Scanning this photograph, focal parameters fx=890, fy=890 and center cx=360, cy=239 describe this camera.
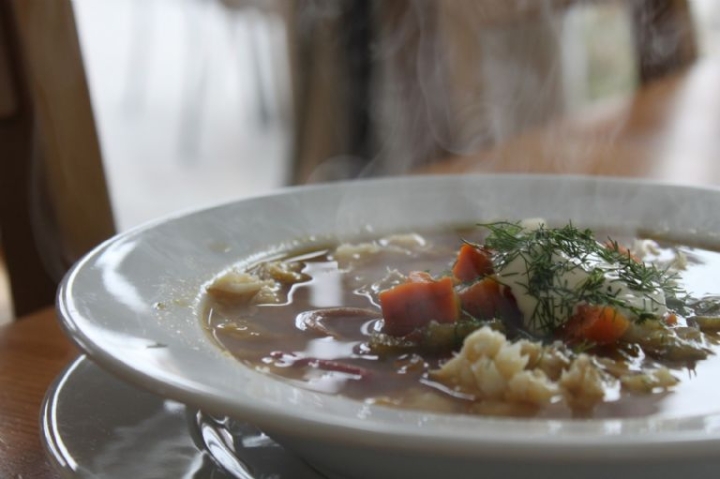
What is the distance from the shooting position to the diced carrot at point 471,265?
122 centimetres

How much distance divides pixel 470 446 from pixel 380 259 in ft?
2.93

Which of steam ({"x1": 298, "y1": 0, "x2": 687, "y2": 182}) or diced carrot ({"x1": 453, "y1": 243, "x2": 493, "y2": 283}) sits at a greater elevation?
diced carrot ({"x1": 453, "y1": 243, "x2": 493, "y2": 283})

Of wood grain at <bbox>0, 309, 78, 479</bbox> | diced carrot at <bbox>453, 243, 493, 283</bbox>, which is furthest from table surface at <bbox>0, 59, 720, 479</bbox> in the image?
diced carrot at <bbox>453, 243, 493, 283</bbox>

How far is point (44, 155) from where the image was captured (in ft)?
6.52

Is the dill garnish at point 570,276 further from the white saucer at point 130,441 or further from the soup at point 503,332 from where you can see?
the white saucer at point 130,441

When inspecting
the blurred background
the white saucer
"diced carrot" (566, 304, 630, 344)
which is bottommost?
the blurred background

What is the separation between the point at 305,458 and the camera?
0.92m

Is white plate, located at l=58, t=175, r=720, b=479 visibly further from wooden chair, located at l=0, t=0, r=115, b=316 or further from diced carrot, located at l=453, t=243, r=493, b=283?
wooden chair, located at l=0, t=0, r=115, b=316

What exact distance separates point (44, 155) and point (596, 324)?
138cm

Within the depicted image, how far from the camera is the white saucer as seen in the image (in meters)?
0.91

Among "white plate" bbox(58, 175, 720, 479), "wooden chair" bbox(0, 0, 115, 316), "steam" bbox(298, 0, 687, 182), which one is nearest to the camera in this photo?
"white plate" bbox(58, 175, 720, 479)

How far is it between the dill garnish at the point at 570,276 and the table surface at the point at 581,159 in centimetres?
61

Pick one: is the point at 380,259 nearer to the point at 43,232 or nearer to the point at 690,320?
the point at 690,320

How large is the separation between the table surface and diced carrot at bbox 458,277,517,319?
21.2 inches
